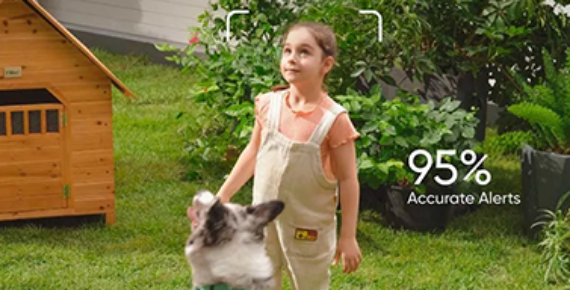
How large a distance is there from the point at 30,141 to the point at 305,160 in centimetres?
253

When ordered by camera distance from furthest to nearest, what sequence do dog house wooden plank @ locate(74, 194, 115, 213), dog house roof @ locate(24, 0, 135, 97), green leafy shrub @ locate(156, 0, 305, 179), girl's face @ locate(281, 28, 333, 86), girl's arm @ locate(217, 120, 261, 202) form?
green leafy shrub @ locate(156, 0, 305, 179), dog house wooden plank @ locate(74, 194, 115, 213), dog house roof @ locate(24, 0, 135, 97), girl's arm @ locate(217, 120, 261, 202), girl's face @ locate(281, 28, 333, 86)

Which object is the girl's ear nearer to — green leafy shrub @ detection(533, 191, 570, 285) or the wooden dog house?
green leafy shrub @ detection(533, 191, 570, 285)

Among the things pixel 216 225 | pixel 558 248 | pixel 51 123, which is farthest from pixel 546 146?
pixel 216 225

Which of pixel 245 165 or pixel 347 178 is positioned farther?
pixel 245 165

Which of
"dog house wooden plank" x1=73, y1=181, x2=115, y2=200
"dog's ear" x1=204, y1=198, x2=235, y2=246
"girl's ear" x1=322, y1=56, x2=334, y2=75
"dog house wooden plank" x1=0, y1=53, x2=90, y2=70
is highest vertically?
"girl's ear" x1=322, y1=56, x2=334, y2=75

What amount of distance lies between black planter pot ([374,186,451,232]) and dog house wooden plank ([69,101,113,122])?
1562 mm

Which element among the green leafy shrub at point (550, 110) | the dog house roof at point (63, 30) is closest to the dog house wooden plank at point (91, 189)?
the dog house roof at point (63, 30)

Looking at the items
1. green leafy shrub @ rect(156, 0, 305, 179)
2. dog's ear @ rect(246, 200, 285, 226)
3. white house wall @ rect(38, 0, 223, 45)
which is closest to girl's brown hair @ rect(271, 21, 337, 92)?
dog's ear @ rect(246, 200, 285, 226)

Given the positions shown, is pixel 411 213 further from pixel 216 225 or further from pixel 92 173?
pixel 216 225

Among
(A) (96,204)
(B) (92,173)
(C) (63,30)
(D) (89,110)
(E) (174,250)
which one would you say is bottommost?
(E) (174,250)

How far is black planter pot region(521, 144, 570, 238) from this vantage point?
5.95 meters

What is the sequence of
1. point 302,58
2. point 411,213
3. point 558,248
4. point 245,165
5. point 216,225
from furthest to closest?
point 411,213
point 558,248
point 245,165
point 302,58
point 216,225

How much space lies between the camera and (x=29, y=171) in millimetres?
6039

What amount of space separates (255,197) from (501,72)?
323cm
